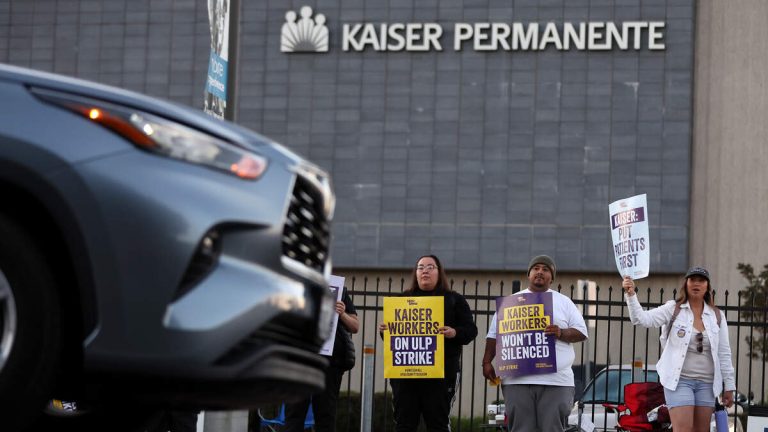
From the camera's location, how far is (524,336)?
36.9 ft

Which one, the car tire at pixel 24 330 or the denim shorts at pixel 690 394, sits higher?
the car tire at pixel 24 330

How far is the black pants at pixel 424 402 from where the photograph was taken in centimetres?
1148

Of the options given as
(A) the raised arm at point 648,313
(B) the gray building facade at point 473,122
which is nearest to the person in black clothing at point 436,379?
(A) the raised arm at point 648,313

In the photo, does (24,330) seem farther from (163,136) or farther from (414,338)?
(414,338)

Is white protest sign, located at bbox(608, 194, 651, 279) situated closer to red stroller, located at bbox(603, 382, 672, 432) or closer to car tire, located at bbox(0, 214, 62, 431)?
red stroller, located at bbox(603, 382, 672, 432)

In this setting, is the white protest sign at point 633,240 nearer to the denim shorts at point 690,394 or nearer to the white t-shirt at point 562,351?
the white t-shirt at point 562,351

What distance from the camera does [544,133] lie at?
34.3m

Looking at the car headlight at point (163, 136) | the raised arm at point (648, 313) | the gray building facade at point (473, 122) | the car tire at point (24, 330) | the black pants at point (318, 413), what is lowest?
the black pants at point (318, 413)

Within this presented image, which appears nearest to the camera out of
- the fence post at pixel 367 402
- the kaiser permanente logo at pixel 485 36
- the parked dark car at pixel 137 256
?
the parked dark car at pixel 137 256

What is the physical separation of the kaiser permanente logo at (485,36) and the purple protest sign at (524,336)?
23435mm

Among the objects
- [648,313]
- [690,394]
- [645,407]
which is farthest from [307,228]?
[645,407]

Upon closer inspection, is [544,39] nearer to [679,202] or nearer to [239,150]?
[679,202]

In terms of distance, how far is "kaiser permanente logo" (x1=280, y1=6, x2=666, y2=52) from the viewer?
34.4 m

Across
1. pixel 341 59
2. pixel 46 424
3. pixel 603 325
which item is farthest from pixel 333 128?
pixel 46 424
